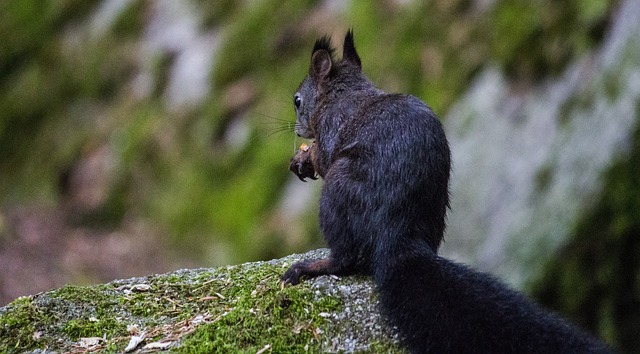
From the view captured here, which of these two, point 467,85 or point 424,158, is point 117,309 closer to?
point 424,158

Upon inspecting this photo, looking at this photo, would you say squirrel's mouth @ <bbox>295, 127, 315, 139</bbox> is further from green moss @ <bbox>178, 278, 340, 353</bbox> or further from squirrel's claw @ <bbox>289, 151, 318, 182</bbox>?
green moss @ <bbox>178, 278, 340, 353</bbox>

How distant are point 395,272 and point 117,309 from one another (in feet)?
3.94

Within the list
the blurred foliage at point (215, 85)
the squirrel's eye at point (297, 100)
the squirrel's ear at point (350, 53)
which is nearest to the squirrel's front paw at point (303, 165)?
the squirrel's eye at point (297, 100)

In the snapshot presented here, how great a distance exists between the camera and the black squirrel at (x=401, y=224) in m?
3.19

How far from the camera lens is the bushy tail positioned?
122 inches

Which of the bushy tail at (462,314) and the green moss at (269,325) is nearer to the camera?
the bushy tail at (462,314)

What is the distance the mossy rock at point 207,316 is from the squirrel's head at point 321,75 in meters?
1.14

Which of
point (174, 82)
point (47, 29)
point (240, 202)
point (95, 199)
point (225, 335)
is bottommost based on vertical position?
point (225, 335)

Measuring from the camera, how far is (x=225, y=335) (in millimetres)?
3518

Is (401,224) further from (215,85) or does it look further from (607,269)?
(215,85)

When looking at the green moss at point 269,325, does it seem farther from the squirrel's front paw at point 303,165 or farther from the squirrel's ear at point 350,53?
the squirrel's ear at point 350,53

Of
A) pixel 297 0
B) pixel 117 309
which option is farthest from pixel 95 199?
pixel 117 309

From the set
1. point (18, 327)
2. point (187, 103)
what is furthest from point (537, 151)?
point (18, 327)

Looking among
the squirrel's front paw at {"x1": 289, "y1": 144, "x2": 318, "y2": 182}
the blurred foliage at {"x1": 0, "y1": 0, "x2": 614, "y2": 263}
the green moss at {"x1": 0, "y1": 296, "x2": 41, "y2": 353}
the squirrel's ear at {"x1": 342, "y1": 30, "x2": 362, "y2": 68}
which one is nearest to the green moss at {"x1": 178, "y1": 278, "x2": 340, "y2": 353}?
the green moss at {"x1": 0, "y1": 296, "x2": 41, "y2": 353}
